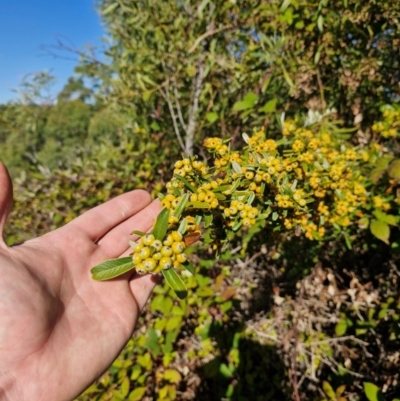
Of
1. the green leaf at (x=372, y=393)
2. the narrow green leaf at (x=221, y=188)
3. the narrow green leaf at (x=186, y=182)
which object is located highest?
the narrow green leaf at (x=186, y=182)

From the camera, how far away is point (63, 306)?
1.82 m

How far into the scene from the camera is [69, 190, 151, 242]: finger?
2.29 m

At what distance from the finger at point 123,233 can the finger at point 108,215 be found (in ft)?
0.14

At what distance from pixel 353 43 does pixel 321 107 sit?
64 cm

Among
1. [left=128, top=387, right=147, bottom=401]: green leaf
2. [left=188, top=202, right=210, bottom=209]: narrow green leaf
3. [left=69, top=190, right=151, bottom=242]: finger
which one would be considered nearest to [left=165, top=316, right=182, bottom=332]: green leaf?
[left=128, top=387, right=147, bottom=401]: green leaf

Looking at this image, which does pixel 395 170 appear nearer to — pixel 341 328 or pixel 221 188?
pixel 221 188

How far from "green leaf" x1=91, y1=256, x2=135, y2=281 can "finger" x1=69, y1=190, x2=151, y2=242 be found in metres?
0.89

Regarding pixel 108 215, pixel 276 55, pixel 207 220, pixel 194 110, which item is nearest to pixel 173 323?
pixel 108 215

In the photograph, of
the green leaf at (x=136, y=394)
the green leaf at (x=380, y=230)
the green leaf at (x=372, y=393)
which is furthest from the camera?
the green leaf at (x=136, y=394)

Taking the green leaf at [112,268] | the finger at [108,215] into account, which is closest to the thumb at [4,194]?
the finger at [108,215]

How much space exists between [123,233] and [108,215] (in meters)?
0.18

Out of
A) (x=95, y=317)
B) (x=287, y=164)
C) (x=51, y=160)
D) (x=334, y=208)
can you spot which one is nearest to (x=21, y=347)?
(x=95, y=317)

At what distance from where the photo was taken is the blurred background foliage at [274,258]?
2797mm

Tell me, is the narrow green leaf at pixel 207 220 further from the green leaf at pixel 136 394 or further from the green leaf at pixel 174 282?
the green leaf at pixel 136 394
